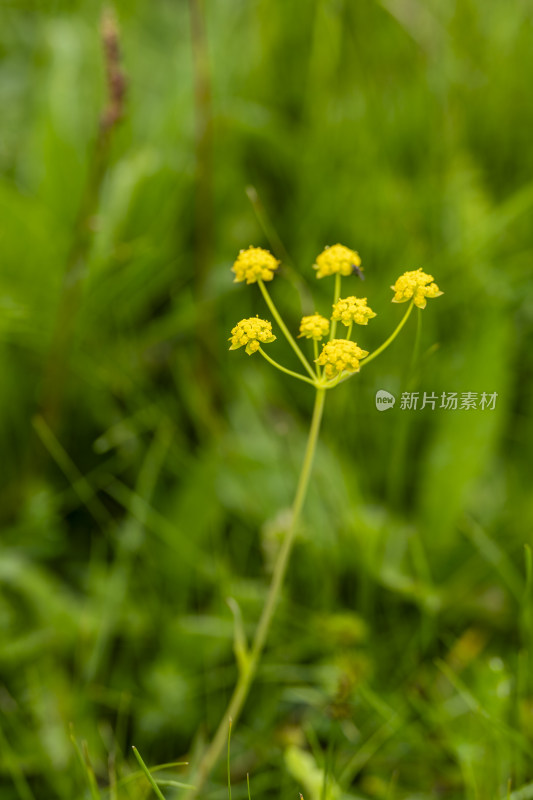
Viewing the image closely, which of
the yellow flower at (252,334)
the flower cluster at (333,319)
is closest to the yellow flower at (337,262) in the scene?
the flower cluster at (333,319)

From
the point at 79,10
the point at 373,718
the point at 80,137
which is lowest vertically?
the point at 373,718

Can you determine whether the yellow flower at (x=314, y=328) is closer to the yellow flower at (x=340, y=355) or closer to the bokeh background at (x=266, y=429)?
the yellow flower at (x=340, y=355)

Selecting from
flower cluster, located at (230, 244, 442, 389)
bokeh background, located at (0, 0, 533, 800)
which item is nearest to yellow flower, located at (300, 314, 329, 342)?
flower cluster, located at (230, 244, 442, 389)

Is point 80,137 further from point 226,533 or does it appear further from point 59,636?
point 59,636

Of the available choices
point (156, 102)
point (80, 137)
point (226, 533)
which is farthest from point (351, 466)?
point (156, 102)

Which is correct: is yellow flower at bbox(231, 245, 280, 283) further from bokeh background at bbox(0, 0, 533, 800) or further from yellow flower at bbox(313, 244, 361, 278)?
bokeh background at bbox(0, 0, 533, 800)

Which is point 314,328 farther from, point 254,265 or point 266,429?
point 266,429

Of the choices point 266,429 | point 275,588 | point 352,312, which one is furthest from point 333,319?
point 266,429

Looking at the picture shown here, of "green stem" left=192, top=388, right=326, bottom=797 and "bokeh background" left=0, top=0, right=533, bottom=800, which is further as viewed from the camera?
"bokeh background" left=0, top=0, right=533, bottom=800
